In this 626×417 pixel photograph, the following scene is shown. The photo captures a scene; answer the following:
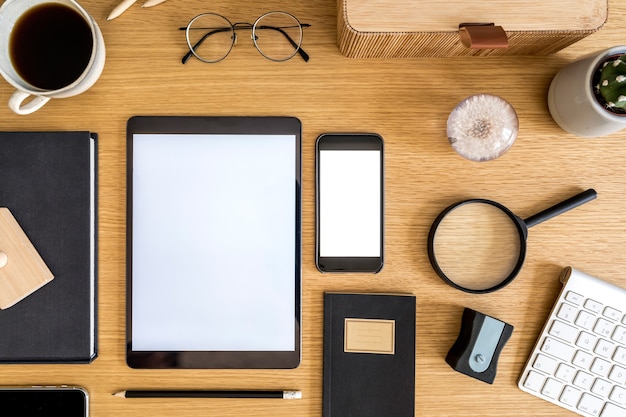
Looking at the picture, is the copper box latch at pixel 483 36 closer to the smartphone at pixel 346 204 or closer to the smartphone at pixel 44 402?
the smartphone at pixel 346 204

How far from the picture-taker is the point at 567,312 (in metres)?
0.66

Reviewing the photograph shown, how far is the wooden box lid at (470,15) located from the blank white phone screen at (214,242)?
201 mm

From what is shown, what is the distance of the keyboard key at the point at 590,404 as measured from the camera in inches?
26.0

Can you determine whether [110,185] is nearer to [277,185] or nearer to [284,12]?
[277,185]

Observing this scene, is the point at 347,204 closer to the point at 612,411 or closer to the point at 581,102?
the point at 581,102

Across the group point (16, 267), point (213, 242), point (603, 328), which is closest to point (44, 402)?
point (16, 267)

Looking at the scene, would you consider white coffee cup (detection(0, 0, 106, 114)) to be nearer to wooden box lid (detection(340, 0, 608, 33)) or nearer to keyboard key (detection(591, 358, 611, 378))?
wooden box lid (detection(340, 0, 608, 33))

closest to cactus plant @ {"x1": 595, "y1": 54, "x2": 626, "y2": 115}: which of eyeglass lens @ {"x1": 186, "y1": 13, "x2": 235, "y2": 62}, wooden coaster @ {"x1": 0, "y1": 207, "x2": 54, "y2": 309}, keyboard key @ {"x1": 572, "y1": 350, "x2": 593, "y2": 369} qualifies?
keyboard key @ {"x1": 572, "y1": 350, "x2": 593, "y2": 369}

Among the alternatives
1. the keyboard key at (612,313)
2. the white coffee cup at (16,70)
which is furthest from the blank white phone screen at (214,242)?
the keyboard key at (612,313)

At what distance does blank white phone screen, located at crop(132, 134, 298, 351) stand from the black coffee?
0.13 meters

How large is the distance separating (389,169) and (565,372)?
0.39m

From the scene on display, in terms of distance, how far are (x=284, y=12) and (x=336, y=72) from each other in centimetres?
12

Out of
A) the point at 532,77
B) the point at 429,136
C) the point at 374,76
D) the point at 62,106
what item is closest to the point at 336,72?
the point at 374,76

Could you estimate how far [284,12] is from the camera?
2.22 ft
